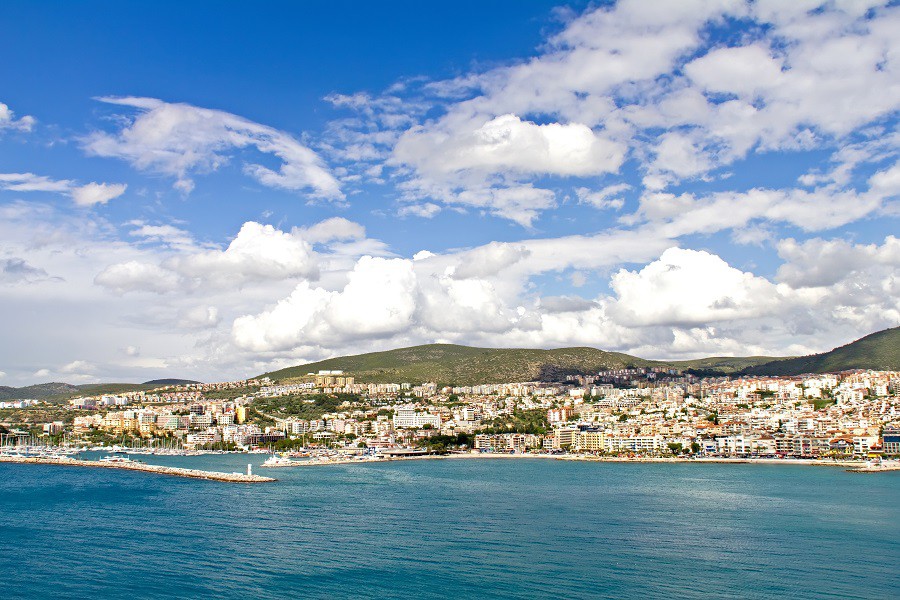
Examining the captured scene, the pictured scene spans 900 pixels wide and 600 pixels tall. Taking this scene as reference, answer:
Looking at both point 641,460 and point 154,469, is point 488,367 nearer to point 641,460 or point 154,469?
point 641,460

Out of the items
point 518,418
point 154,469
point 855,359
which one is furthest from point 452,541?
point 855,359

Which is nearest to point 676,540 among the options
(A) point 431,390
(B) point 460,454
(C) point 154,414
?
(B) point 460,454

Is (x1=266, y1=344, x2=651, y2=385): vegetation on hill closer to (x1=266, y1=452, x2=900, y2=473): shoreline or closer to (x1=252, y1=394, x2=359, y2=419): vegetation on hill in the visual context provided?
(x1=252, y1=394, x2=359, y2=419): vegetation on hill

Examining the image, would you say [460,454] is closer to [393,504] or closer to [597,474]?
[597,474]

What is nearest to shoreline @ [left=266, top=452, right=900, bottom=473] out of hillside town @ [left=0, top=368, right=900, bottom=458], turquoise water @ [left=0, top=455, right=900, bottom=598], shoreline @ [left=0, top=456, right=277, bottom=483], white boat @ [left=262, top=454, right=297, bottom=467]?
Answer: white boat @ [left=262, top=454, right=297, bottom=467]

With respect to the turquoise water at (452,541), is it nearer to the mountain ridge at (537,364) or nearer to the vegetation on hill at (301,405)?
the vegetation on hill at (301,405)

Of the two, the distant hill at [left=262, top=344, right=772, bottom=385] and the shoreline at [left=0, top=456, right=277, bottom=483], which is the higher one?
the distant hill at [left=262, top=344, right=772, bottom=385]
